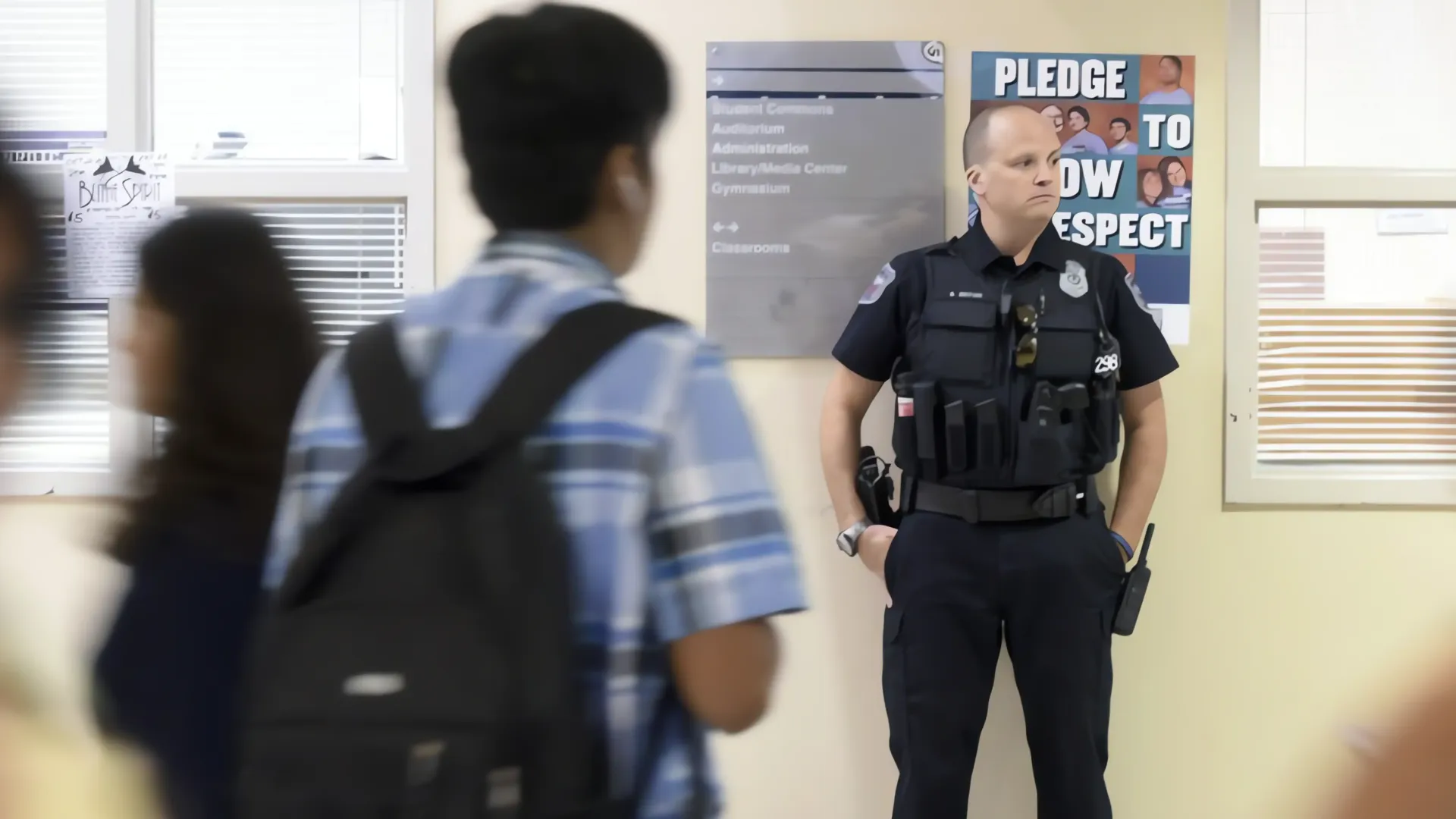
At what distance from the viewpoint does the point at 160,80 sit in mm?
2643

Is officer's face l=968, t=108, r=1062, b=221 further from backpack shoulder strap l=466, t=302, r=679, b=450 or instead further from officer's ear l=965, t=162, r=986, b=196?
backpack shoulder strap l=466, t=302, r=679, b=450

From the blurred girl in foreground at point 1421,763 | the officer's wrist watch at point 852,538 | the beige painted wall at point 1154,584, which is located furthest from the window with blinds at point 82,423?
the blurred girl in foreground at point 1421,763

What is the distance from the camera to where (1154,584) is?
2555 mm

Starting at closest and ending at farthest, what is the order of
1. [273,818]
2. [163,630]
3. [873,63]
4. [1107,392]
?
1. [273,818]
2. [163,630]
3. [1107,392]
4. [873,63]

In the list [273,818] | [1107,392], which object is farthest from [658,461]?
[1107,392]

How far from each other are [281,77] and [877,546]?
6.09 feet

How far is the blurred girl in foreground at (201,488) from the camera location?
1093 millimetres

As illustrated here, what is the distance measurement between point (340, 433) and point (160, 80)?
2.31 m

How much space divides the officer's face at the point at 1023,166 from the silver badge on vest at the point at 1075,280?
0.41 ft

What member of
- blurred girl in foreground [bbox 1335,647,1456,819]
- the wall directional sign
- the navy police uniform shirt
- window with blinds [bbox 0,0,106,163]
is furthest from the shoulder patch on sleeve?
window with blinds [bbox 0,0,106,163]

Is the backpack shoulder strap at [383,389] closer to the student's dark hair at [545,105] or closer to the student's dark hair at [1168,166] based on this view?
the student's dark hair at [545,105]

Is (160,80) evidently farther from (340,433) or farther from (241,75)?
(340,433)

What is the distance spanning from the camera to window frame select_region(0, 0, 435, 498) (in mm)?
2559

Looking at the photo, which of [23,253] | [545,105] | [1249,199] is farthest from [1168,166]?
[23,253]
